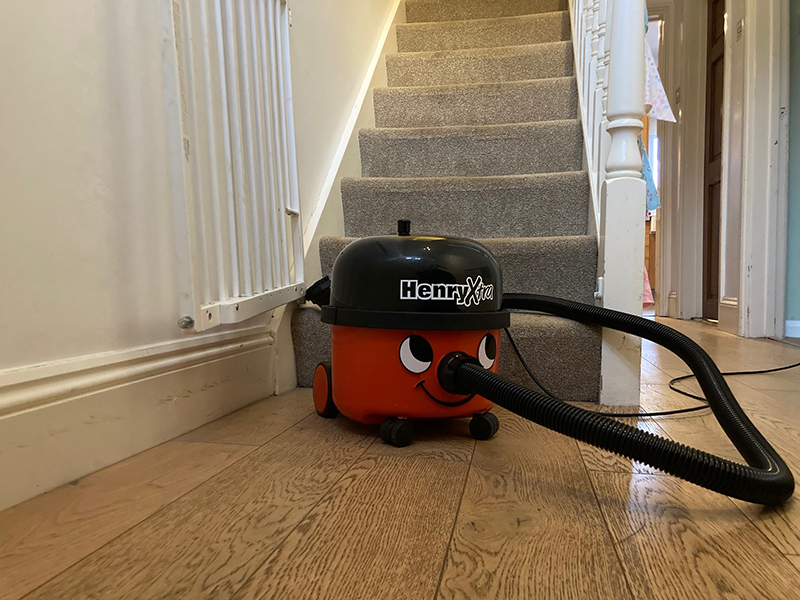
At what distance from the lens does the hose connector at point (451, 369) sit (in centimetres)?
86

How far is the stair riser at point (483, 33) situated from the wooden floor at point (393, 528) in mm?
2173

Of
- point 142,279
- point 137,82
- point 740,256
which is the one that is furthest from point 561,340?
point 740,256

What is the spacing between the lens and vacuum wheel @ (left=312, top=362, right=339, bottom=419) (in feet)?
3.43

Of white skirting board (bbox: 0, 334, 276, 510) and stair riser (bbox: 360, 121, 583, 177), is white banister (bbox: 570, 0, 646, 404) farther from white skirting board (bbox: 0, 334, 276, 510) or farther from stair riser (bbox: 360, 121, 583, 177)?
white skirting board (bbox: 0, 334, 276, 510)

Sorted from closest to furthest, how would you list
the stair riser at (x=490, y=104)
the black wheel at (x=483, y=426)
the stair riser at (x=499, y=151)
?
the black wheel at (x=483, y=426) < the stair riser at (x=499, y=151) < the stair riser at (x=490, y=104)

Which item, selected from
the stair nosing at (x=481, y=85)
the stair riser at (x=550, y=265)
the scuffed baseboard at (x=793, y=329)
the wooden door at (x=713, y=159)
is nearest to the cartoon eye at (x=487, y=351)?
the stair riser at (x=550, y=265)

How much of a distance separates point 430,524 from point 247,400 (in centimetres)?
70

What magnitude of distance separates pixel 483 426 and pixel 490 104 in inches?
59.6

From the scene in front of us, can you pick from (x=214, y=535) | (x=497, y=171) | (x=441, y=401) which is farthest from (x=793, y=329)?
A: (x=214, y=535)

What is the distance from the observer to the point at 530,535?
57 centimetres

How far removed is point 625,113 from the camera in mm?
1118

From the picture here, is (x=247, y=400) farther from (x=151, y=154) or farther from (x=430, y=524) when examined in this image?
(x=430, y=524)

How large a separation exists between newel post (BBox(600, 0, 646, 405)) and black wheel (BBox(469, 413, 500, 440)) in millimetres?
381

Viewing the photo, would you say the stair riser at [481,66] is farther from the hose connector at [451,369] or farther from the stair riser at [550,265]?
the hose connector at [451,369]
